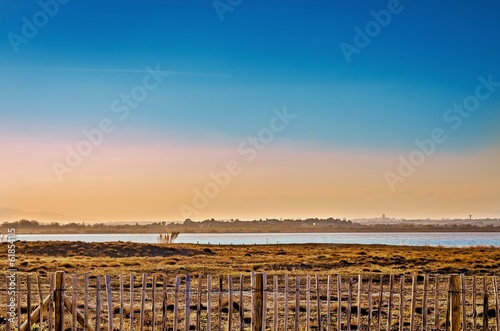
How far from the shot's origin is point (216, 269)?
3516 centimetres

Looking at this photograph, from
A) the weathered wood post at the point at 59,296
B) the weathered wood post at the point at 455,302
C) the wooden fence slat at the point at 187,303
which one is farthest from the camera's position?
the weathered wood post at the point at 455,302

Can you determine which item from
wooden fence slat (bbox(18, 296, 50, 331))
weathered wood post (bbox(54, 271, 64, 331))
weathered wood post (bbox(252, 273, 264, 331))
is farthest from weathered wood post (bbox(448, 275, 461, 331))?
wooden fence slat (bbox(18, 296, 50, 331))

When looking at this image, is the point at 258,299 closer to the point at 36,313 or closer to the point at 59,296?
the point at 59,296

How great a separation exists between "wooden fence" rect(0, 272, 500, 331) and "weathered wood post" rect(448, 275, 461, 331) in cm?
2

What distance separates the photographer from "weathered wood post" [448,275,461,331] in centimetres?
1139

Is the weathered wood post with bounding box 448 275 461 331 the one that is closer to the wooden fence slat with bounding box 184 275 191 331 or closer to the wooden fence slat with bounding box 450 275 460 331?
the wooden fence slat with bounding box 450 275 460 331

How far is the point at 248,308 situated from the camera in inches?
722

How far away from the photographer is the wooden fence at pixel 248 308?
431 inches

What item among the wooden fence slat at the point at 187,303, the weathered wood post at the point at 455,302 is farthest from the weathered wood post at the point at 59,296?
the weathered wood post at the point at 455,302

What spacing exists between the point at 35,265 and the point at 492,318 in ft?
91.0

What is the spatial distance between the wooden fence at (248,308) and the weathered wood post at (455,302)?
0.02 meters

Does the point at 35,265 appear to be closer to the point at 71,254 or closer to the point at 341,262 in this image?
the point at 71,254

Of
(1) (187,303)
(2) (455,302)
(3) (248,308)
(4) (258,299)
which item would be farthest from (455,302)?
(3) (248,308)

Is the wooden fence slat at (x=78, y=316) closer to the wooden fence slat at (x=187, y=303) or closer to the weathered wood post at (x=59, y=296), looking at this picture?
the weathered wood post at (x=59, y=296)
